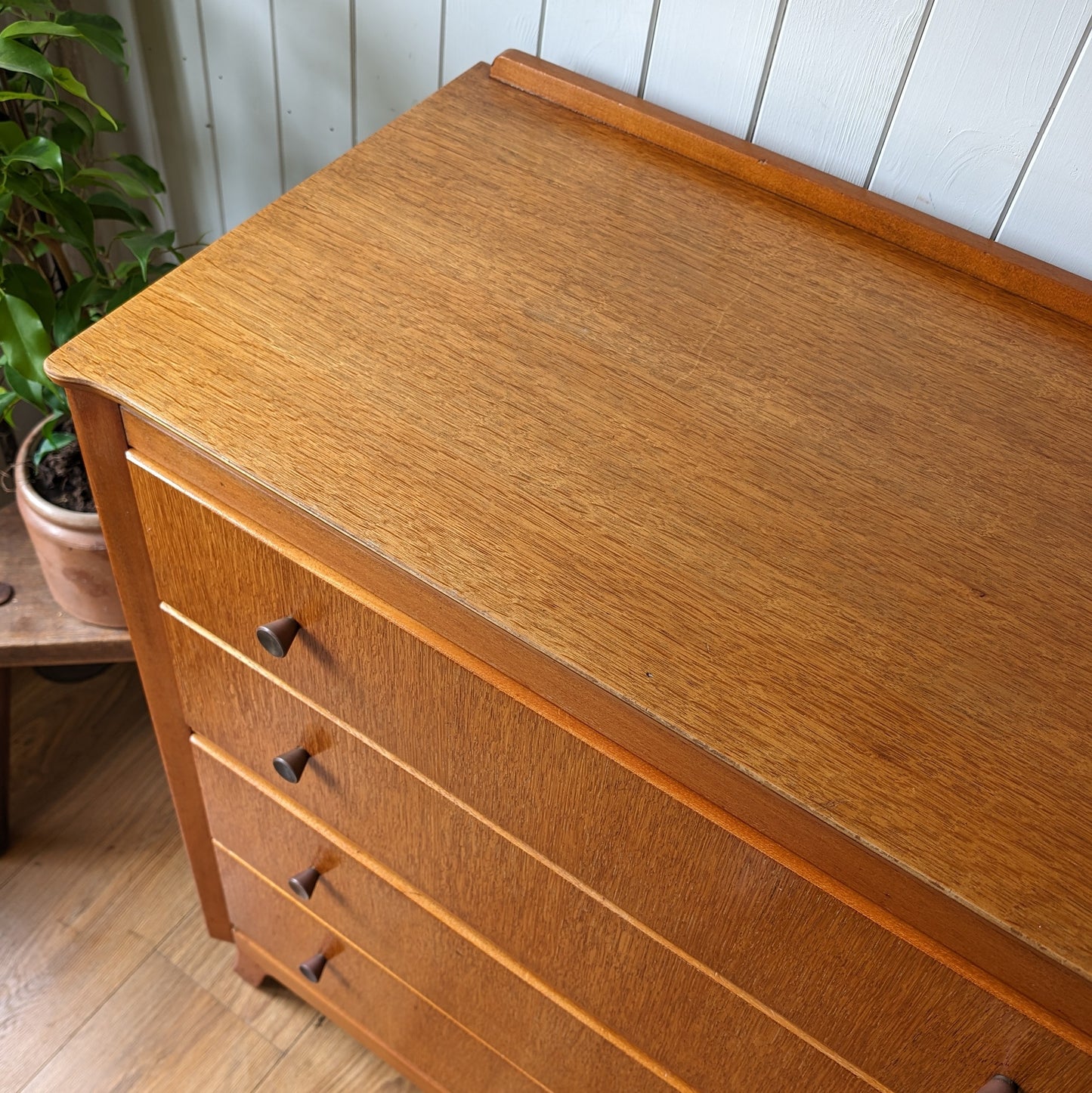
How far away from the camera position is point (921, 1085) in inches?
24.1

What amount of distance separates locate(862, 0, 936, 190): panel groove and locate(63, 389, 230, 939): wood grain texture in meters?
0.61

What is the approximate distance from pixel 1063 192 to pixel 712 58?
30 centimetres

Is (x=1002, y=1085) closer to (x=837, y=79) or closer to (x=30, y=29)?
(x=837, y=79)

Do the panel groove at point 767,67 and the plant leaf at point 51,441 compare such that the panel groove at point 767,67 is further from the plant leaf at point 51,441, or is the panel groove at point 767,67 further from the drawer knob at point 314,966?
the drawer knob at point 314,966

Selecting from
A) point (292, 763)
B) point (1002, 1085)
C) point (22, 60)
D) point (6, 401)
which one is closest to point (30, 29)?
point (22, 60)

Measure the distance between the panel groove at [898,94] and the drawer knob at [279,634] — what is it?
582 millimetres

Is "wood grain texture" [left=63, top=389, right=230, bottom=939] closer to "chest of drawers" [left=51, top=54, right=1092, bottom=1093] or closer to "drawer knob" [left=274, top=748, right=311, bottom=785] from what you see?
"chest of drawers" [left=51, top=54, right=1092, bottom=1093]

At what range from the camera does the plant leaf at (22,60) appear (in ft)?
2.59

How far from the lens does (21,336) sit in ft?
3.09

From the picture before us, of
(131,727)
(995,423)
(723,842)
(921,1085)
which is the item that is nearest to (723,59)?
(995,423)

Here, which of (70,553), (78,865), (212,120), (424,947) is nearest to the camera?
(424,947)

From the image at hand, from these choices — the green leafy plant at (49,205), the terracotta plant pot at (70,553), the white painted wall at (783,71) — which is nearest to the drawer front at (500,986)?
the terracotta plant pot at (70,553)

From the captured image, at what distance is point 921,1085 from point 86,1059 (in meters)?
1.00

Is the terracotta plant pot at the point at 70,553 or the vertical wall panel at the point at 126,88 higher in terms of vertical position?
the vertical wall panel at the point at 126,88
